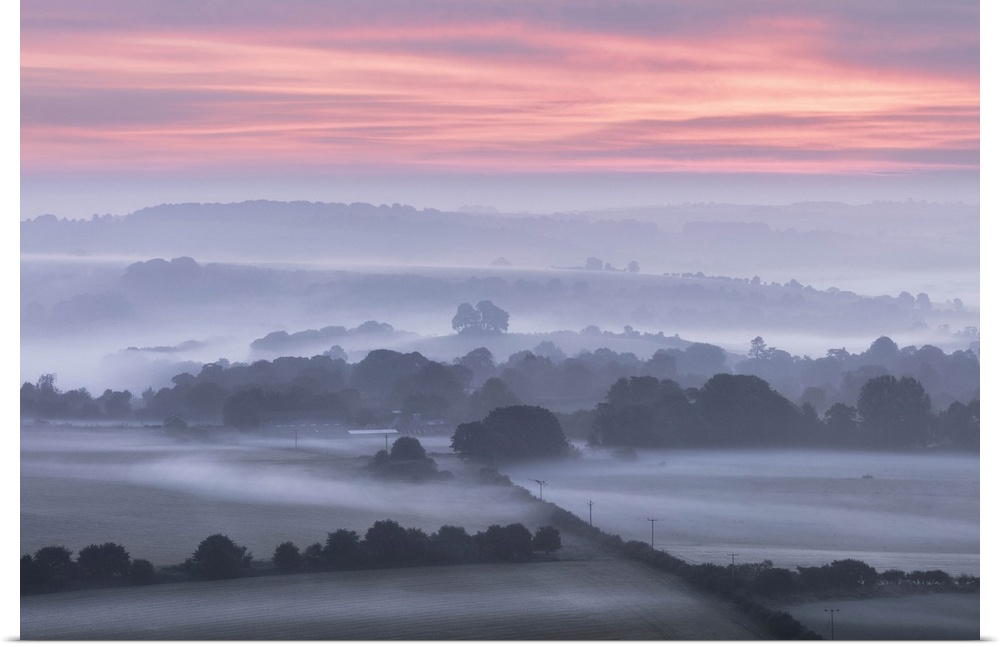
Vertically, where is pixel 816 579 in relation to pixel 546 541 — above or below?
below

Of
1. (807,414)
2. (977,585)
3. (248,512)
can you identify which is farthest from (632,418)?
(977,585)

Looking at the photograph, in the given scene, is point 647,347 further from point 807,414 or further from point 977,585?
point 977,585

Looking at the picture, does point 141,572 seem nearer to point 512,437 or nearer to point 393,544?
point 393,544

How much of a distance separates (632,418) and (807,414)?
3.00 metres

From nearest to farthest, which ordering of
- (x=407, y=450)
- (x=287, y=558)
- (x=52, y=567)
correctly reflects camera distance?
(x=52, y=567) < (x=287, y=558) < (x=407, y=450)

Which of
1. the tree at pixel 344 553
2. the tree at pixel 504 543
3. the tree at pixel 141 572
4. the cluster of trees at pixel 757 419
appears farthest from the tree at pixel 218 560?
the cluster of trees at pixel 757 419

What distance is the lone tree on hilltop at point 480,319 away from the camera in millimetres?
28484

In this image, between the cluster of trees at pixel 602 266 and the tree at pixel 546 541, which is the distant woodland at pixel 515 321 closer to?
the cluster of trees at pixel 602 266

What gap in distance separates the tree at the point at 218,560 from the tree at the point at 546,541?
3109 millimetres

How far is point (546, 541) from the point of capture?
12859 millimetres

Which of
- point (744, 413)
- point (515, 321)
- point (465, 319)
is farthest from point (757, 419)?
point (515, 321)

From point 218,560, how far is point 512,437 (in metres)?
6.62

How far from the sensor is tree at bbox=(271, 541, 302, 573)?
40.3ft

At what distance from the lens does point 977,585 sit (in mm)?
11273
